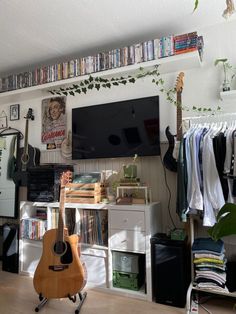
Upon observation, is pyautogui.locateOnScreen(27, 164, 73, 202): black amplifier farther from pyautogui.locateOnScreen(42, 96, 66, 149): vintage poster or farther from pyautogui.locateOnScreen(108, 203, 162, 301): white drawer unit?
pyautogui.locateOnScreen(108, 203, 162, 301): white drawer unit

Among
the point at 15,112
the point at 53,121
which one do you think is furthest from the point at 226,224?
the point at 15,112

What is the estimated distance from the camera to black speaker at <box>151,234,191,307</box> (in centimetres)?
190

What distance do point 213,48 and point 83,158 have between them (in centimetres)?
172

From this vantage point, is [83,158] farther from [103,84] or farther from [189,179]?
[189,179]

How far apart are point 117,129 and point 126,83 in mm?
513

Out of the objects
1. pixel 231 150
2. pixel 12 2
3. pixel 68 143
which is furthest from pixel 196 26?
pixel 68 143

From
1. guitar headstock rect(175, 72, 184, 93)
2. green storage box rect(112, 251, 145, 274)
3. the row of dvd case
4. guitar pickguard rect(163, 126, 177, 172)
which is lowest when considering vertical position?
green storage box rect(112, 251, 145, 274)

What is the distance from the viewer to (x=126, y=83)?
8.40 feet

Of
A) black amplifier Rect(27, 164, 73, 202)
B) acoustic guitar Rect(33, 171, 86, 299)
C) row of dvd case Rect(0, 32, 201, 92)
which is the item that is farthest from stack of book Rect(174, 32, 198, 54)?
acoustic guitar Rect(33, 171, 86, 299)

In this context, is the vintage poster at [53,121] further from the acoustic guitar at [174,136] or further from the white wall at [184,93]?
the acoustic guitar at [174,136]

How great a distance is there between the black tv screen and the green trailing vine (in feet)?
0.53

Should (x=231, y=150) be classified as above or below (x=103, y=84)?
below

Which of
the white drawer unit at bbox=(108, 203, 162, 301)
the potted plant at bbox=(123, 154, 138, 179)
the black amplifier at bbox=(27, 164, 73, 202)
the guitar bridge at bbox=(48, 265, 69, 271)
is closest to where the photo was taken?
the guitar bridge at bbox=(48, 265, 69, 271)

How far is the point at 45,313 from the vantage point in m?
1.84
